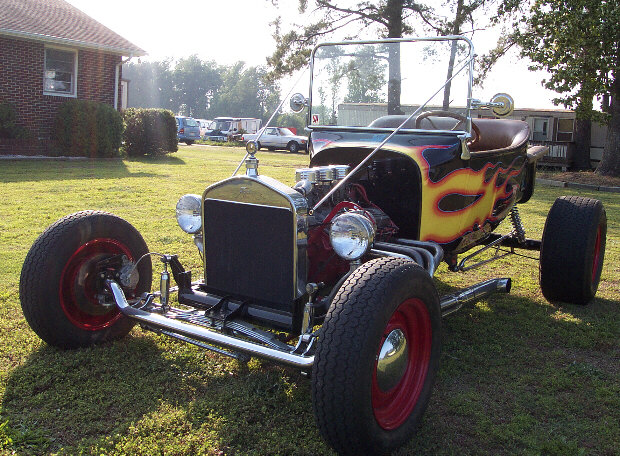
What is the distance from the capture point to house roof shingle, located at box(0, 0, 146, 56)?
14.8 metres

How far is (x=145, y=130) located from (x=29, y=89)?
133 inches

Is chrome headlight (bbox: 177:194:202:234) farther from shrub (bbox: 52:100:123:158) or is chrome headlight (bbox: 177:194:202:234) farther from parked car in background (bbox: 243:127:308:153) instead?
parked car in background (bbox: 243:127:308:153)

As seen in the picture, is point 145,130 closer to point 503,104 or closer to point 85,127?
point 85,127

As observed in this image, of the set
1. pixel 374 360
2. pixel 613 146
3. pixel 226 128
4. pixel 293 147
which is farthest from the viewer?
pixel 226 128

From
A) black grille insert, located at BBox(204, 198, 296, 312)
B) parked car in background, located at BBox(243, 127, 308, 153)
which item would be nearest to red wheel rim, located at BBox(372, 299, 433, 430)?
black grille insert, located at BBox(204, 198, 296, 312)

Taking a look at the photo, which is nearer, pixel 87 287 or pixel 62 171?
pixel 87 287

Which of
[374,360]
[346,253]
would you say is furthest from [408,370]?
[346,253]

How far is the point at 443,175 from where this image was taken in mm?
3867

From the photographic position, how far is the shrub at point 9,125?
1398 cm

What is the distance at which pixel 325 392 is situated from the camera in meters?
2.34

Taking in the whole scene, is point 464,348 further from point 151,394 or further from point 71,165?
point 71,165

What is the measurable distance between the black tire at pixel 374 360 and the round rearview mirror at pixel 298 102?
230 centimetres

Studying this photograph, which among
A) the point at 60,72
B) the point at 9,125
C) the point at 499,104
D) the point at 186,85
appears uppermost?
the point at 186,85

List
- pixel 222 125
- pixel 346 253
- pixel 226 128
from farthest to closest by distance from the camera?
1. pixel 222 125
2. pixel 226 128
3. pixel 346 253
